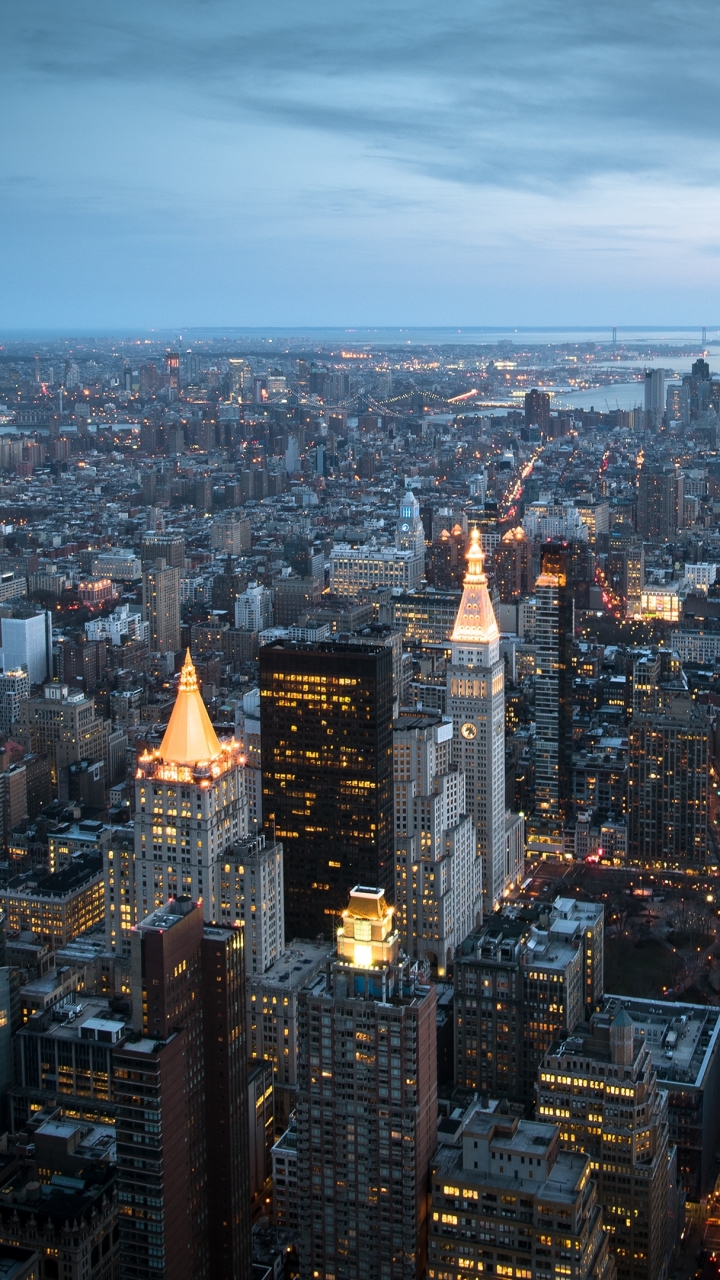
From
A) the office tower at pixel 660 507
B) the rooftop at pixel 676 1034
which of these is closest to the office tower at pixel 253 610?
the office tower at pixel 660 507

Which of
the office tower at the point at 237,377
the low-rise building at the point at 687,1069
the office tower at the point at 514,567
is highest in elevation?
the office tower at the point at 237,377

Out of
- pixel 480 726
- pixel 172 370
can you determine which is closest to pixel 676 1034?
pixel 480 726

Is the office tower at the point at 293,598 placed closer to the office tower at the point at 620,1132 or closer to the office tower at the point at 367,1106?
the office tower at the point at 620,1132

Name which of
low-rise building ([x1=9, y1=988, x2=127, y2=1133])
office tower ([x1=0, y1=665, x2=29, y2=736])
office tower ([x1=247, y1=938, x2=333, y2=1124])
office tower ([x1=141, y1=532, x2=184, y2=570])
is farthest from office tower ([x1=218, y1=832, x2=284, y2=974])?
office tower ([x1=141, y1=532, x2=184, y2=570])

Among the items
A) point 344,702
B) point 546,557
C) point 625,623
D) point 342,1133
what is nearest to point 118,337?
point 625,623

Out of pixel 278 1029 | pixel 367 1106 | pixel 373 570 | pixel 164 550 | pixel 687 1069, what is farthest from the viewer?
pixel 164 550

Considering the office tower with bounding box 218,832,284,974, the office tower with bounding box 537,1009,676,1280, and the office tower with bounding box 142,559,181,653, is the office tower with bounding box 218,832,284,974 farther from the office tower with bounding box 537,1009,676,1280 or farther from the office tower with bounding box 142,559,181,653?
the office tower with bounding box 142,559,181,653

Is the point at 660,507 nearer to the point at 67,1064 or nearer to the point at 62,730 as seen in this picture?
the point at 62,730

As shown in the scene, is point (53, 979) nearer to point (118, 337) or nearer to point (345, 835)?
point (345, 835)
